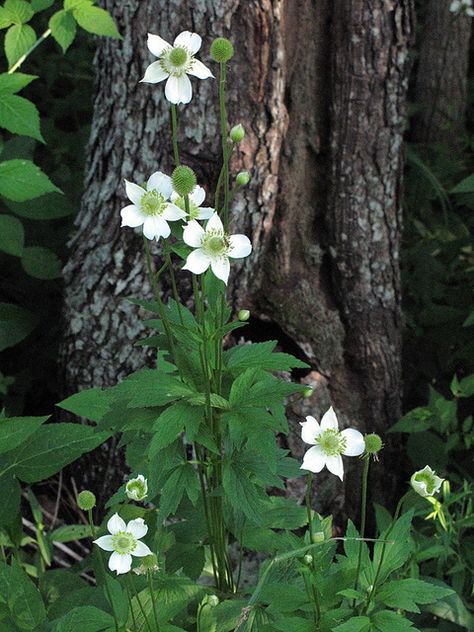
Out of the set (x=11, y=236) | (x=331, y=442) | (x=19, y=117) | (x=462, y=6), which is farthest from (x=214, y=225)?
(x=462, y=6)

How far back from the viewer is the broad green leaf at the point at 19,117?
1912mm

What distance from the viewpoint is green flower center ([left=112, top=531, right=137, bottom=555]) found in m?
1.26

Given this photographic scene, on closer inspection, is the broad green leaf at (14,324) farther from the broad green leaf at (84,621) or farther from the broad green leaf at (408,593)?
the broad green leaf at (408,593)

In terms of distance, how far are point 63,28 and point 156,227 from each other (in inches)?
43.4

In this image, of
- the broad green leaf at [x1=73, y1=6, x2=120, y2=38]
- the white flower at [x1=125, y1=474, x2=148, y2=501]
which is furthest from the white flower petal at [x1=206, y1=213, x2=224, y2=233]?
the broad green leaf at [x1=73, y1=6, x2=120, y2=38]

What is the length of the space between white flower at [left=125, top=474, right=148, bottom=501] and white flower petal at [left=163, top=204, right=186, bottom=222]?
0.45 meters

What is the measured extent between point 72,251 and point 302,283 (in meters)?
0.70

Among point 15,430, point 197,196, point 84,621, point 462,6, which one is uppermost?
point 462,6

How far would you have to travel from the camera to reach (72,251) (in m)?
2.47

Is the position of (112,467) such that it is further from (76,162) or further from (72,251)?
(76,162)

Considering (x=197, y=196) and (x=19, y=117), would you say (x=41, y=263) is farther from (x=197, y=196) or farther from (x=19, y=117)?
(x=197, y=196)

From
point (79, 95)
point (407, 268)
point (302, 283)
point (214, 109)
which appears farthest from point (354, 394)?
point (79, 95)

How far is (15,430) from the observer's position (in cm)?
153

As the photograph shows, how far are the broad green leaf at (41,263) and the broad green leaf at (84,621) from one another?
1.37 m
